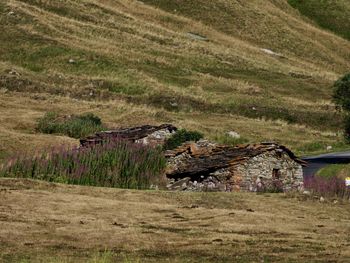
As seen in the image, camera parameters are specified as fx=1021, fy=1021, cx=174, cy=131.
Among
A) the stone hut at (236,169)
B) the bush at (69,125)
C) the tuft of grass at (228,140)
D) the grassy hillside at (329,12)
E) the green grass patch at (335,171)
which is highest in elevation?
the grassy hillside at (329,12)

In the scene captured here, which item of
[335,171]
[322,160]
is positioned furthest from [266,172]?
[322,160]

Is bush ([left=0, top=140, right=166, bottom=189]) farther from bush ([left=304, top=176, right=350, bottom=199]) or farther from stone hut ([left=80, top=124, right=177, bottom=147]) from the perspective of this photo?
bush ([left=304, top=176, right=350, bottom=199])

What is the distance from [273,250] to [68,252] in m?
5.07

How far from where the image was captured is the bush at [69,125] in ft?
195

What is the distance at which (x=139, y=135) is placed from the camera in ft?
173

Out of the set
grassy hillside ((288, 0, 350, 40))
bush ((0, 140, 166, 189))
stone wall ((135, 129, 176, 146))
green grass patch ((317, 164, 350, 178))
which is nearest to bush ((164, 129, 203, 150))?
stone wall ((135, 129, 176, 146))

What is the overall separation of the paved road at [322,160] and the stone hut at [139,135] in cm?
791

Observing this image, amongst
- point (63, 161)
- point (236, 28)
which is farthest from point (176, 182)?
point (236, 28)

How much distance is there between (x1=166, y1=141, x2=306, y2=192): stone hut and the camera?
137 feet

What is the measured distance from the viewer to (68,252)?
24.2 meters

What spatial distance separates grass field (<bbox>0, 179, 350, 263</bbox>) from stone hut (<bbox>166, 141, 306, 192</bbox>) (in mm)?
4647

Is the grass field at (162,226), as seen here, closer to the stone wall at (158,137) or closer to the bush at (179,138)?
the bush at (179,138)

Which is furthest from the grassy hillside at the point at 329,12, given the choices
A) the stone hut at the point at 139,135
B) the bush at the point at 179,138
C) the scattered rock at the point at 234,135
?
the stone hut at the point at 139,135

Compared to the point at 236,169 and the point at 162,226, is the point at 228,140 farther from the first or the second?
the point at 162,226
